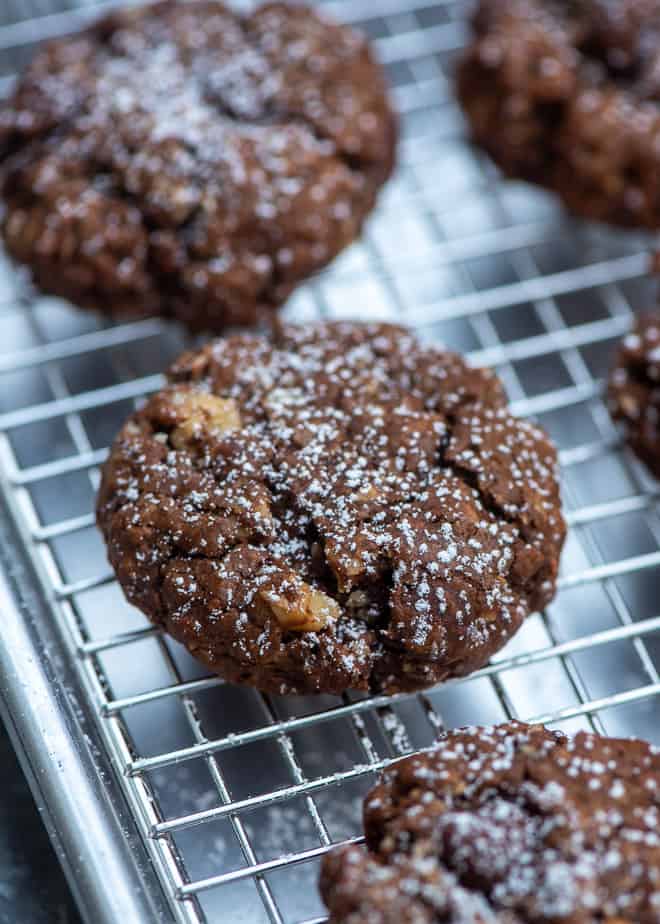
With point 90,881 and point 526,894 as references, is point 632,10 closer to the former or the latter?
point 526,894

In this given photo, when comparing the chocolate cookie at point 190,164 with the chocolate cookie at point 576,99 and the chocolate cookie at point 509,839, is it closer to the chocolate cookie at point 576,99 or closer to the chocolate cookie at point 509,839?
A: the chocolate cookie at point 576,99

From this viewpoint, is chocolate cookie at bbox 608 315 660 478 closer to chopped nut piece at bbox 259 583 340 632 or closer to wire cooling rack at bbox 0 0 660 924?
wire cooling rack at bbox 0 0 660 924

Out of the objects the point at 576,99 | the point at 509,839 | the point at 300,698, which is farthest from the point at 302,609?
the point at 576,99

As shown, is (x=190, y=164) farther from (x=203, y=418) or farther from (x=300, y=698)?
(x=300, y=698)

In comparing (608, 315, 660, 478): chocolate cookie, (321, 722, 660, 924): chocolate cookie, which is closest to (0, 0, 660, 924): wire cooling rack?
(608, 315, 660, 478): chocolate cookie

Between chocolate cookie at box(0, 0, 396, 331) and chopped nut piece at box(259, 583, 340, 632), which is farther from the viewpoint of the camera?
chocolate cookie at box(0, 0, 396, 331)

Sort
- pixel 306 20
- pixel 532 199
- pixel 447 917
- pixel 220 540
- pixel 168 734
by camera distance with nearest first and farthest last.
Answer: pixel 447 917 < pixel 220 540 < pixel 168 734 < pixel 306 20 < pixel 532 199

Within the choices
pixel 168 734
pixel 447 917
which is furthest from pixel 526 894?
pixel 168 734
